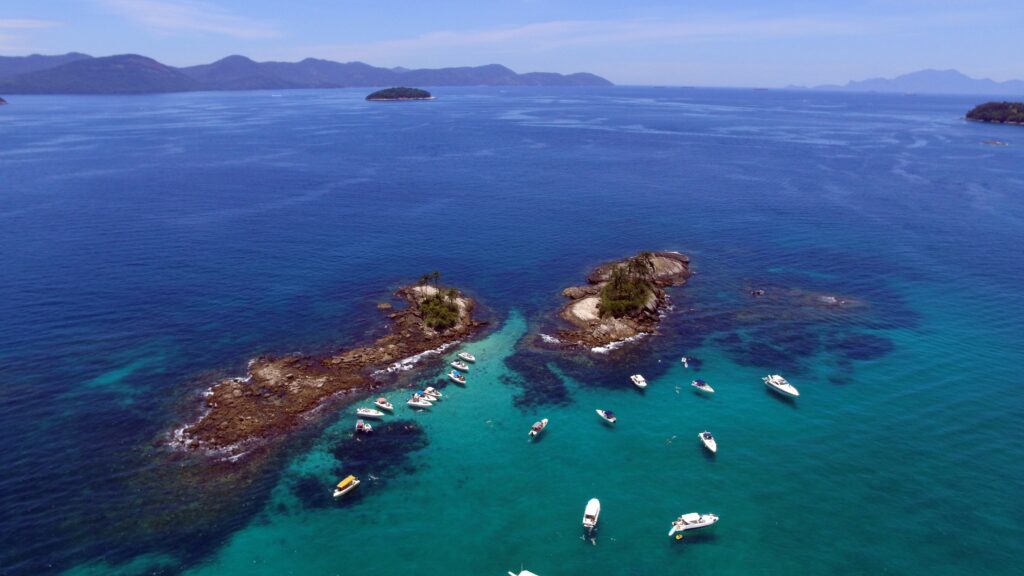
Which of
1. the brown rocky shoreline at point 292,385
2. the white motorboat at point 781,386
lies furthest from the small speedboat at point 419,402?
the white motorboat at point 781,386

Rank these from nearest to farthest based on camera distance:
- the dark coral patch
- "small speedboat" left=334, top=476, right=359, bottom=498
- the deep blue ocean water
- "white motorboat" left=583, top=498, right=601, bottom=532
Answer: the deep blue ocean water → "white motorboat" left=583, top=498, right=601, bottom=532 → "small speedboat" left=334, top=476, right=359, bottom=498 → the dark coral patch

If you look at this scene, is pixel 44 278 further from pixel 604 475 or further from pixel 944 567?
pixel 944 567

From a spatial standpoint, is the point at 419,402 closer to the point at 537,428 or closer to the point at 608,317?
the point at 537,428

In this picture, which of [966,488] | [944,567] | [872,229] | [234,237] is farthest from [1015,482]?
[234,237]

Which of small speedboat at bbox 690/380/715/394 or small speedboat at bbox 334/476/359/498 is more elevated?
small speedboat at bbox 690/380/715/394

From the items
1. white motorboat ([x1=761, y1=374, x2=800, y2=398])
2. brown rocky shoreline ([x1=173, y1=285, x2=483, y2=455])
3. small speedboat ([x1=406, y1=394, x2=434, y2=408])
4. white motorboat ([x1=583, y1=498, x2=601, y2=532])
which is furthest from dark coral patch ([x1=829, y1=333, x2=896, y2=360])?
small speedboat ([x1=406, y1=394, x2=434, y2=408])

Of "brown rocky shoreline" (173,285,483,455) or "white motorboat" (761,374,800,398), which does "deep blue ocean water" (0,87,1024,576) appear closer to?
"white motorboat" (761,374,800,398)

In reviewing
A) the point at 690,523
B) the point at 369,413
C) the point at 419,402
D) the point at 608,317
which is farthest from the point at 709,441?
the point at 369,413
